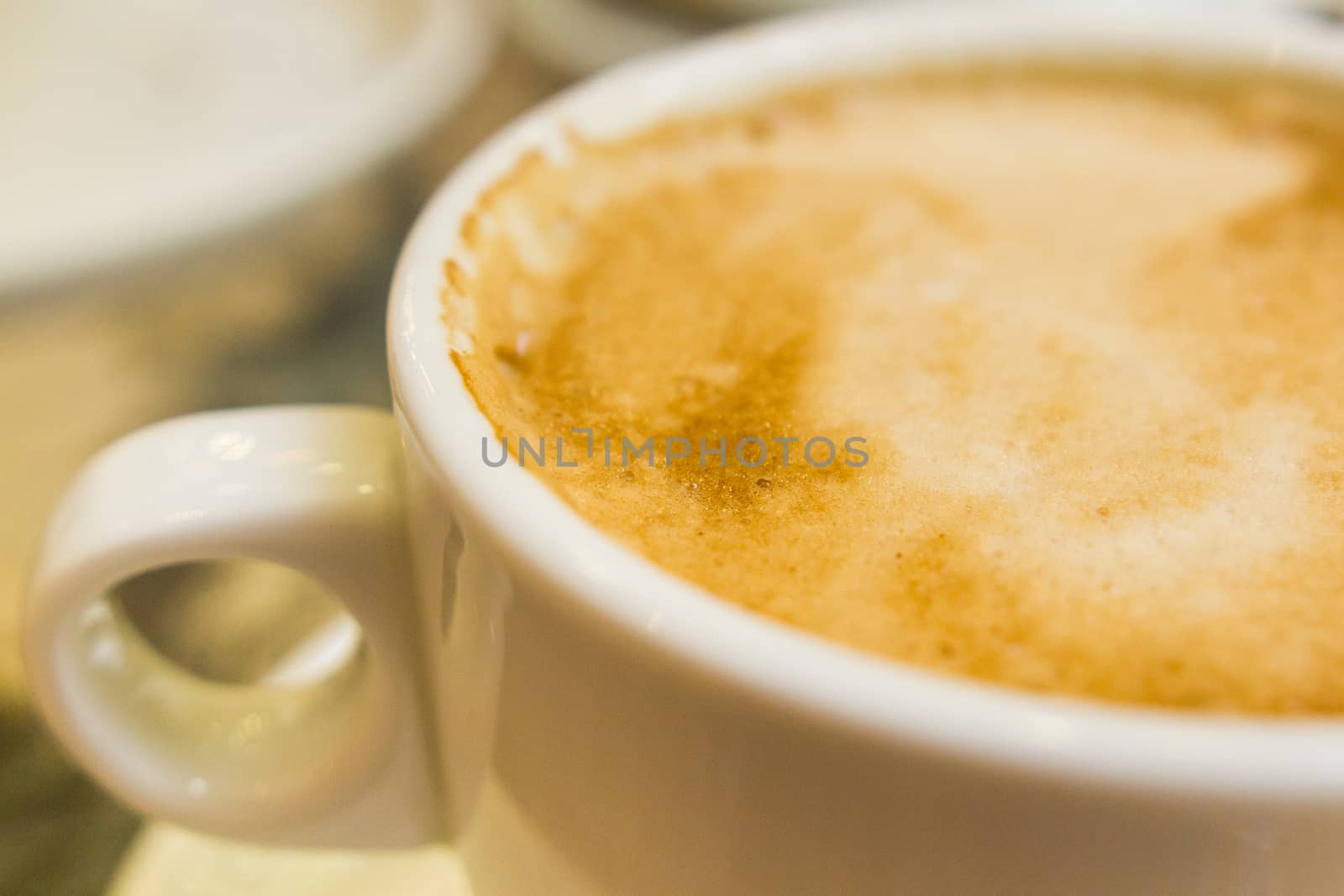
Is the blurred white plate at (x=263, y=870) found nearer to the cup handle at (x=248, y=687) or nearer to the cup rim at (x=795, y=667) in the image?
the cup handle at (x=248, y=687)

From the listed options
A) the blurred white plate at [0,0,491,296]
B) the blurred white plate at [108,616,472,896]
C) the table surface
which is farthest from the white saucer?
the blurred white plate at [0,0,491,296]

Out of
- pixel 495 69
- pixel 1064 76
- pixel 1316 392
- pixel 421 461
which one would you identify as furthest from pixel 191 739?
pixel 495 69

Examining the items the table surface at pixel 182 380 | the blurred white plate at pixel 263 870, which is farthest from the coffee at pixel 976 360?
the table surface at pixel 182 380

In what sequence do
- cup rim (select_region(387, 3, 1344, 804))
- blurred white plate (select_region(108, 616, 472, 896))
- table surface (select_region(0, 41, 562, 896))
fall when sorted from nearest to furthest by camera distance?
cup rim (select_region(387, 3, 1344, 804))
blurred white plate (select_region(108, 616, 472, 896))
table surface (select_region(0, 41, 562, 896))

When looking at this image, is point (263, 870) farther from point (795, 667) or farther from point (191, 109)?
point (191, 109)

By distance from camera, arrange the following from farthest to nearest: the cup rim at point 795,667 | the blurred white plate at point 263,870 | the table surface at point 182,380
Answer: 1. the table surface at point 182,380
2. the blurred white plate at point 263,870
3. the cup rim at point 795,667

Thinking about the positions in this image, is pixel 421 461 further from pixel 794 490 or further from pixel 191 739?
pixel 191 739

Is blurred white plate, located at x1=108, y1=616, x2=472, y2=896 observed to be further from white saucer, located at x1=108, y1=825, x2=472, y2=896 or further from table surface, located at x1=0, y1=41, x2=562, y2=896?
table surface, located at x1=0, y1=41, x2=562, y2=896
